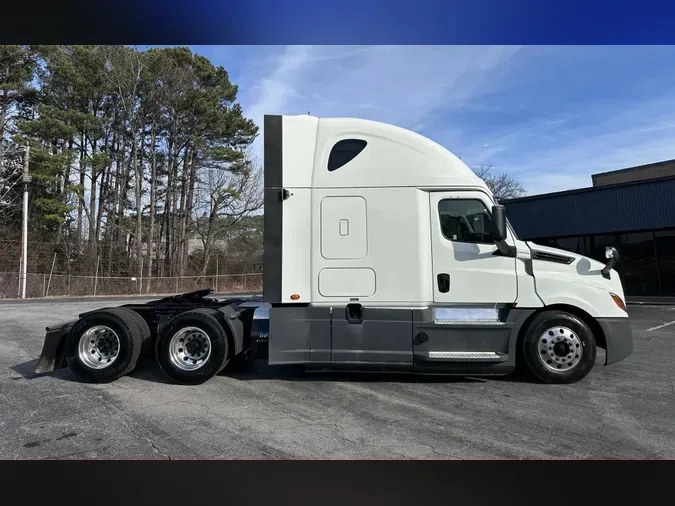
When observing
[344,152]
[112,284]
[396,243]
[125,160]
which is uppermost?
[125,160]

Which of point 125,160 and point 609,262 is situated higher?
point 125,160

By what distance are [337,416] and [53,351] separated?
4.36 meters

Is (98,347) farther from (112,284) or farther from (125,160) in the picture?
(125,160)

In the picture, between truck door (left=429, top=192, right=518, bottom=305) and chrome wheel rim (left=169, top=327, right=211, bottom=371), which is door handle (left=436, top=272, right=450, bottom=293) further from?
chrome wheel rim (left=169, top=327, right=211, bottom=371)

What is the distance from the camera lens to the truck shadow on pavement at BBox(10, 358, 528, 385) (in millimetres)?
5980


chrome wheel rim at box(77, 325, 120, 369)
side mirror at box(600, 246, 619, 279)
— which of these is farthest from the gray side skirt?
chrome wheel rim at box(77, 325, 120, 369)

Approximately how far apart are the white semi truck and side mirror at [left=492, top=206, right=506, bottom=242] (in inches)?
0.7

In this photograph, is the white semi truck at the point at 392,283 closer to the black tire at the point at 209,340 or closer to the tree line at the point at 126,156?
the black tire at the point at 209,340

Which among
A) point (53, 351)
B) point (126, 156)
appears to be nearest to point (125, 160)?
point (126, 156)

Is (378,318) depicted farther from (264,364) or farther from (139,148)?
(139,148)

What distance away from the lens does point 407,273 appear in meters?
5.68

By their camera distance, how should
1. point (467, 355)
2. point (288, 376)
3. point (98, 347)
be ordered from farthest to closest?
point (288, 376), point (98, 347), point (467, 355)

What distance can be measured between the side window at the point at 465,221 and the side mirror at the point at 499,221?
0.16m

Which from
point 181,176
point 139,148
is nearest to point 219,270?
point 181,176
